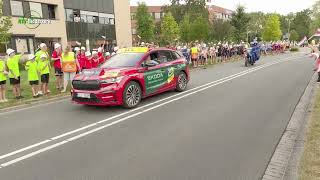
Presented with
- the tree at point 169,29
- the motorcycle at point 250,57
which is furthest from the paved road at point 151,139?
the tree at point 169,29

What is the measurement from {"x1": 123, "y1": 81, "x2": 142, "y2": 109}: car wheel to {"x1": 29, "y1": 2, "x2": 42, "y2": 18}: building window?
2763 centimetres

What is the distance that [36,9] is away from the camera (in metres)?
35.1

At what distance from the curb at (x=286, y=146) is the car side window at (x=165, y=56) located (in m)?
4.44

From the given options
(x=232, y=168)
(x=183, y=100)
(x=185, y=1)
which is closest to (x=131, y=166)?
(x=232, y=168)

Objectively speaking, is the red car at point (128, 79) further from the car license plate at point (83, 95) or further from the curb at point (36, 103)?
the curb at point (36, 103)

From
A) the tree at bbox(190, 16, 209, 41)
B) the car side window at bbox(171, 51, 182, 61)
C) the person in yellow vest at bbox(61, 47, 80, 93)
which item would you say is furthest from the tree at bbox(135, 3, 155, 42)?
the car side window at bbox(171, 51, 182, 61)

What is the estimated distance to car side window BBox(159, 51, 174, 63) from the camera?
39.4 ft

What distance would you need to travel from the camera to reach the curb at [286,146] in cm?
519

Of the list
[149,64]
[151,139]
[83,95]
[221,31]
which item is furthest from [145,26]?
[151,139]

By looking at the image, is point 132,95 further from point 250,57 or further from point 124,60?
point 250,57

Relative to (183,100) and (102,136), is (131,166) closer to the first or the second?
(102,136)

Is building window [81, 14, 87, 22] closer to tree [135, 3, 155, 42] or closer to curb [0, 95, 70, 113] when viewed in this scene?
tree [135, 3, 155, 42]

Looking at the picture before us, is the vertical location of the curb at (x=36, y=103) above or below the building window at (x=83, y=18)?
below

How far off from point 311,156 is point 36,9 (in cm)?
3390
